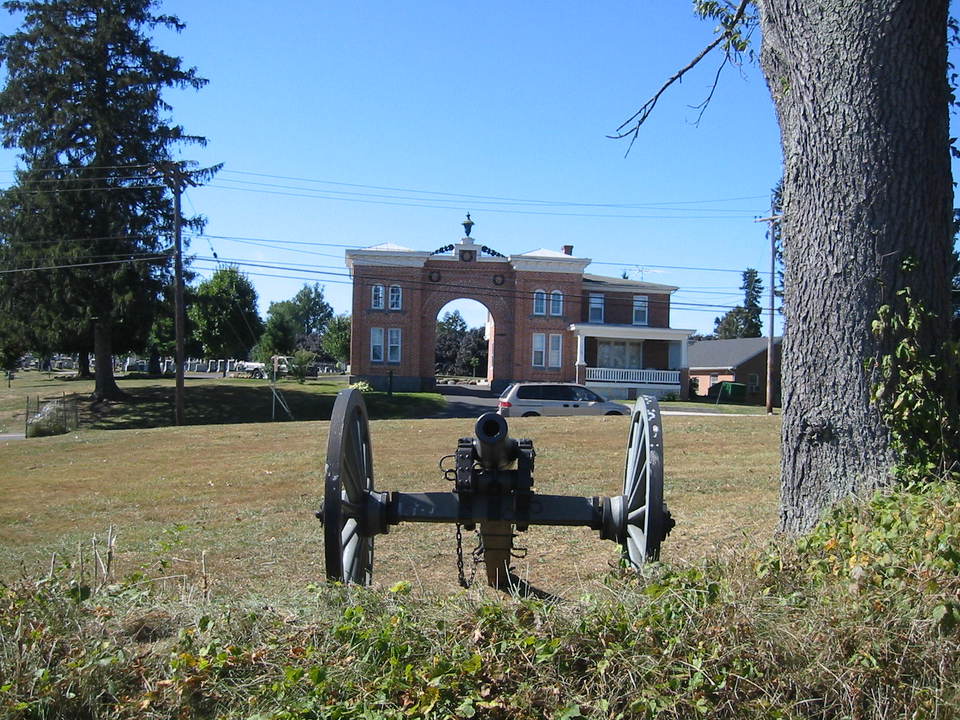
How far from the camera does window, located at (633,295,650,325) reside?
4869cm

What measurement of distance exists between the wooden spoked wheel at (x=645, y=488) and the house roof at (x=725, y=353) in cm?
5290

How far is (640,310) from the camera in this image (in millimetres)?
48812

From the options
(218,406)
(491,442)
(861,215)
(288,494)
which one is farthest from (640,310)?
(491,442)

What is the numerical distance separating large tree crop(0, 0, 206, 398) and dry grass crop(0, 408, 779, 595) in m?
15.9

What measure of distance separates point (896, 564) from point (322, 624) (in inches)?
99.2

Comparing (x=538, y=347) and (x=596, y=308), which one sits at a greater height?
(x=596, y=308)

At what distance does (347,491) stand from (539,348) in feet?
137

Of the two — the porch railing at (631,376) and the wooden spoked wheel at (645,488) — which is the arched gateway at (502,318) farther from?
the wooden spoked wheel at (645,488)

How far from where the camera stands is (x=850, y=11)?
5254 mm

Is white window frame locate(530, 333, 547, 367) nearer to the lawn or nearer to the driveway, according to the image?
the driveway

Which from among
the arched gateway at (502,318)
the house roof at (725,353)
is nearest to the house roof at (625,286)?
the arched gateway at (502,318)

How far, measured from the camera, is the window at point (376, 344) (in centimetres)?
4525

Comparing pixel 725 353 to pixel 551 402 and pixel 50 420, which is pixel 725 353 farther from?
pixel 50 420

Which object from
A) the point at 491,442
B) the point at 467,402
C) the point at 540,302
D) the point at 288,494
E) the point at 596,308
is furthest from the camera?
the point at 596,308
